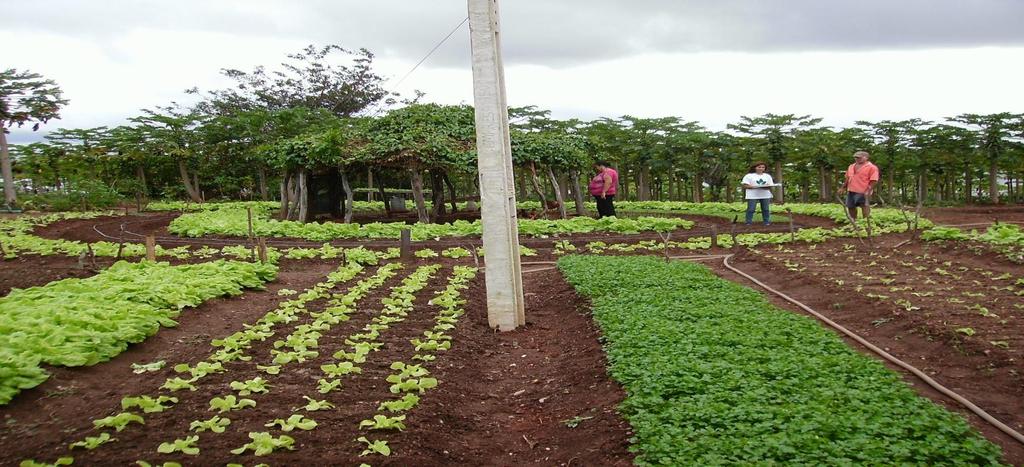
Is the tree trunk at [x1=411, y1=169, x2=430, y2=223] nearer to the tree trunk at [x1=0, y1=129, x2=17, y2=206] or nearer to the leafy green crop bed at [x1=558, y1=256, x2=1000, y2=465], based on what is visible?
the leafy green crop bed at [x1=558, y1=256, x2=1000, y2=465]

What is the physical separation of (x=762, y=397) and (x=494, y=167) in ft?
13.1

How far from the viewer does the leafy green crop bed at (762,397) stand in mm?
3756

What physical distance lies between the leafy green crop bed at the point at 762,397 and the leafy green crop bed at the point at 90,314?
4108mm

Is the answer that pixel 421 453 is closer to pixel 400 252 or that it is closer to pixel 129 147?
pixel 400 252

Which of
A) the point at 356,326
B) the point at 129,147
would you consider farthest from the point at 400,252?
the point at 129,147

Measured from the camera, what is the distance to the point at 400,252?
1338cm

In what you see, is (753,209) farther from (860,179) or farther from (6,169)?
(6,169)

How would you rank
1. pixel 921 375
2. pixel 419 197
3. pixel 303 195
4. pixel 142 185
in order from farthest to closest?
1. pixel 142 185
2. pixel 303 195
3. pixel 419 197
4. pixel 921 375

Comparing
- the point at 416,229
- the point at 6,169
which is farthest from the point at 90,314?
the point at 6,169

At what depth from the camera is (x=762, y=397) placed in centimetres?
451

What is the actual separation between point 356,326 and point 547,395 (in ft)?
8.58

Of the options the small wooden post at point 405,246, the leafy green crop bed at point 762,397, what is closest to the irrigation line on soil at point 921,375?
the leafy green crop bed at point 762,397

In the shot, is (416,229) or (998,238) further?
(416,229)

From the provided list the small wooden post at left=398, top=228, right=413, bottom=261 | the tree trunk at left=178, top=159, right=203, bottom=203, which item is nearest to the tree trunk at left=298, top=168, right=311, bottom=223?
the small wooden post at left=398, top=228, right=413, bottom=261
